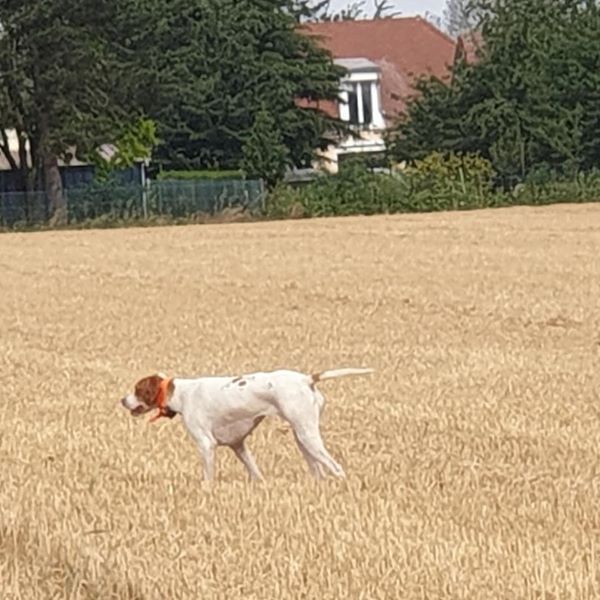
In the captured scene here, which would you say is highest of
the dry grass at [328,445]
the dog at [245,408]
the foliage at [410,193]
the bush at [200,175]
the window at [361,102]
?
the window at [361,102]

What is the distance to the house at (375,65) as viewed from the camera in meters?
75.6

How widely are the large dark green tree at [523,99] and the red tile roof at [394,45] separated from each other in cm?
2145

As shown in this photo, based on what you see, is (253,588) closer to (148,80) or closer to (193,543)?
(193,543)

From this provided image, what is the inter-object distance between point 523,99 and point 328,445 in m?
49.7

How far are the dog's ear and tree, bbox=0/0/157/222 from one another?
41.4 m

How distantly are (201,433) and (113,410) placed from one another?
124 inches

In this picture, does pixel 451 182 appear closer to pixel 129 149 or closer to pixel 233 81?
pixel 129 149

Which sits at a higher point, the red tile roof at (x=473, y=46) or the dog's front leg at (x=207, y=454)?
the red tile roof at (x=473, y=46)

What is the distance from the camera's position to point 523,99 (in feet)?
193

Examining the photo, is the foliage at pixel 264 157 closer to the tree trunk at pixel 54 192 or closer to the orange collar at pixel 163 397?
the tree trunk at pixel 54 192

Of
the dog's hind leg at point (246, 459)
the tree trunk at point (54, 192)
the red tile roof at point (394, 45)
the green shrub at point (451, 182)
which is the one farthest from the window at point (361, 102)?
the dog's hind leg at point (246, 459)

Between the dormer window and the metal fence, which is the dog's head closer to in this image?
the metal fence

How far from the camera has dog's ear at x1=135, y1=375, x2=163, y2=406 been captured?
9.47 metres

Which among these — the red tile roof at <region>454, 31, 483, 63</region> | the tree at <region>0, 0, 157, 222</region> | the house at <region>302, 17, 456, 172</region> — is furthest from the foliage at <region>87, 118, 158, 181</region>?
the red tile roof at <region>454, 31, 483, 63</region>
